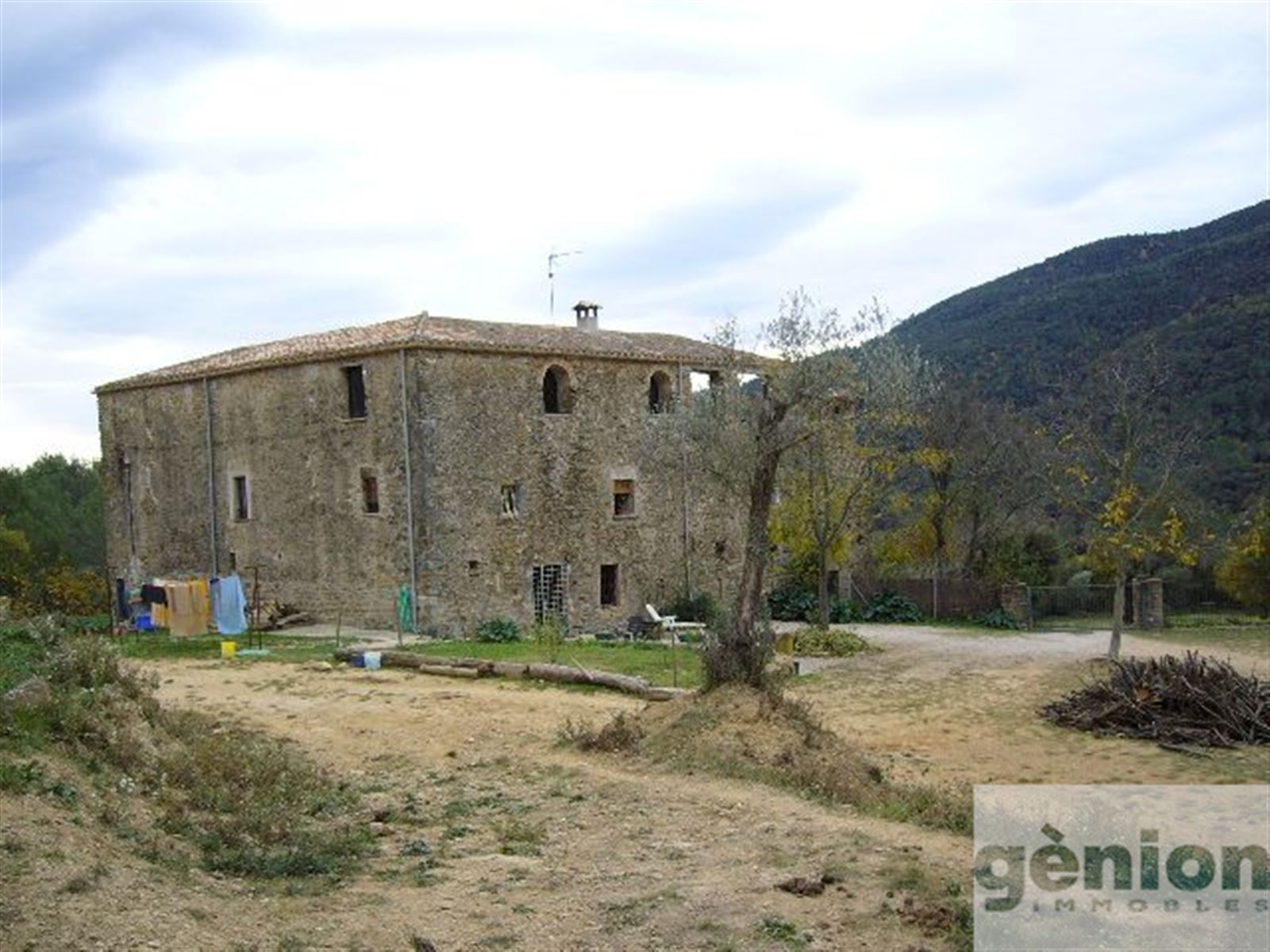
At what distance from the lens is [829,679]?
20.6m

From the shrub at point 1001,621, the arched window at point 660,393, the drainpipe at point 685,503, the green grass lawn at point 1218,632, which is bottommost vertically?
the green grass lawn at point 1218,632

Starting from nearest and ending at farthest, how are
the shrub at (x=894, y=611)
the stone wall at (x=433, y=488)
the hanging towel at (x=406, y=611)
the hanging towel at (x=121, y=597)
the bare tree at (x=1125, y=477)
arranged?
1. the bare tree at (x=1125, y=477)
2. the hanging towel at (x=406, y=611)
3. the stone wall at (x=433, y=488)
4. the shrub at (x=894, y=611)
5. the hanging towel at (x=121, y=597)

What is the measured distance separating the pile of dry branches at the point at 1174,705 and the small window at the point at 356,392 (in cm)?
1693

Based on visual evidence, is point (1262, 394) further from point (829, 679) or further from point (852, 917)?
point (852, 917)

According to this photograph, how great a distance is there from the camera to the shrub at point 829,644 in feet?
78.4

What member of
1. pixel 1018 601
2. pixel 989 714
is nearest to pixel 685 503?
pixel 1018 601

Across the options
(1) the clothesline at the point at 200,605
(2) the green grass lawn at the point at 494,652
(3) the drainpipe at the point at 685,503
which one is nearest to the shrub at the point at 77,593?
(1) the clothesline at the point at 200,605

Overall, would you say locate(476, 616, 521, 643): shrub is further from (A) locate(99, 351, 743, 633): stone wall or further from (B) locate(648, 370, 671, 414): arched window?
(B) locate(648, 370, 671, 414): arched window

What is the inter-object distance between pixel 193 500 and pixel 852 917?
2732 centimetres

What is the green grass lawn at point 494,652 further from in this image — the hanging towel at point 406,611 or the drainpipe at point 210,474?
the drainpipe at point 210,474

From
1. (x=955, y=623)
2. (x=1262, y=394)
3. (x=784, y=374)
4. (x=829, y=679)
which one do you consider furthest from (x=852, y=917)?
(x=1262, y=394)

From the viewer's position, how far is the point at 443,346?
26219 mm

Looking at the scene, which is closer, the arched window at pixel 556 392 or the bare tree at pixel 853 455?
the bare tree at pixel 853 455

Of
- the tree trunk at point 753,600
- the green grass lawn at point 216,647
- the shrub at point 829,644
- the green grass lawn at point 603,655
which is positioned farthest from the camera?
the shrub at point 829,644
